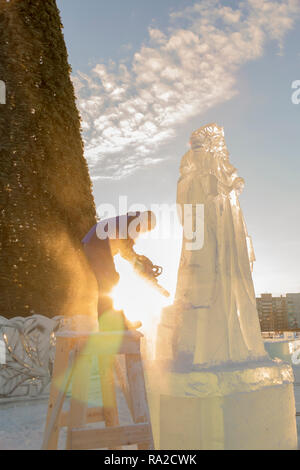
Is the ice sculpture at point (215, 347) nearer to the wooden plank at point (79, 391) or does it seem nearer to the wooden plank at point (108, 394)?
the wooden plank at point (108, 394)

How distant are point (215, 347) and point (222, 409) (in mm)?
495

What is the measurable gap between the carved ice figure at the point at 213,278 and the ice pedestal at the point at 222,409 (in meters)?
0.21

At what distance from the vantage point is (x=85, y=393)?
1.92 metres

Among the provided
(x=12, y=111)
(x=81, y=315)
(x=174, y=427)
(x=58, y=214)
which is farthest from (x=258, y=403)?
(x=12, y=111)

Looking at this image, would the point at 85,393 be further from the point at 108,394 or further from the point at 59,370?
the point at 108,394

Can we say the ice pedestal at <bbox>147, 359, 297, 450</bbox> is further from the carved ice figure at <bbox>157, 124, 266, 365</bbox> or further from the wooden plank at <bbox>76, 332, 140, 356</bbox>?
the wooden plank at <bbox>76, 332, 140, 356</bbox>

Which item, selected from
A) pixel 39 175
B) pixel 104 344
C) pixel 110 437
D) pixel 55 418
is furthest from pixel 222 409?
pixel 39 175

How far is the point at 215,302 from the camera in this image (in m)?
2.79

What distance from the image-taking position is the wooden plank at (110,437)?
1624 millimetres

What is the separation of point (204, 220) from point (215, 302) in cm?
76

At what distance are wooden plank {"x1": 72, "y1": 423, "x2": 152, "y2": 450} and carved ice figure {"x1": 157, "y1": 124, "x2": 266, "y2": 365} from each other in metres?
1.05

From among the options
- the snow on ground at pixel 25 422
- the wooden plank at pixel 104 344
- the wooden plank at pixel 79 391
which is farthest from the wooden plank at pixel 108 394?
the snow on ground at pixel 25 422

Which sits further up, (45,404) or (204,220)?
(204,220)
